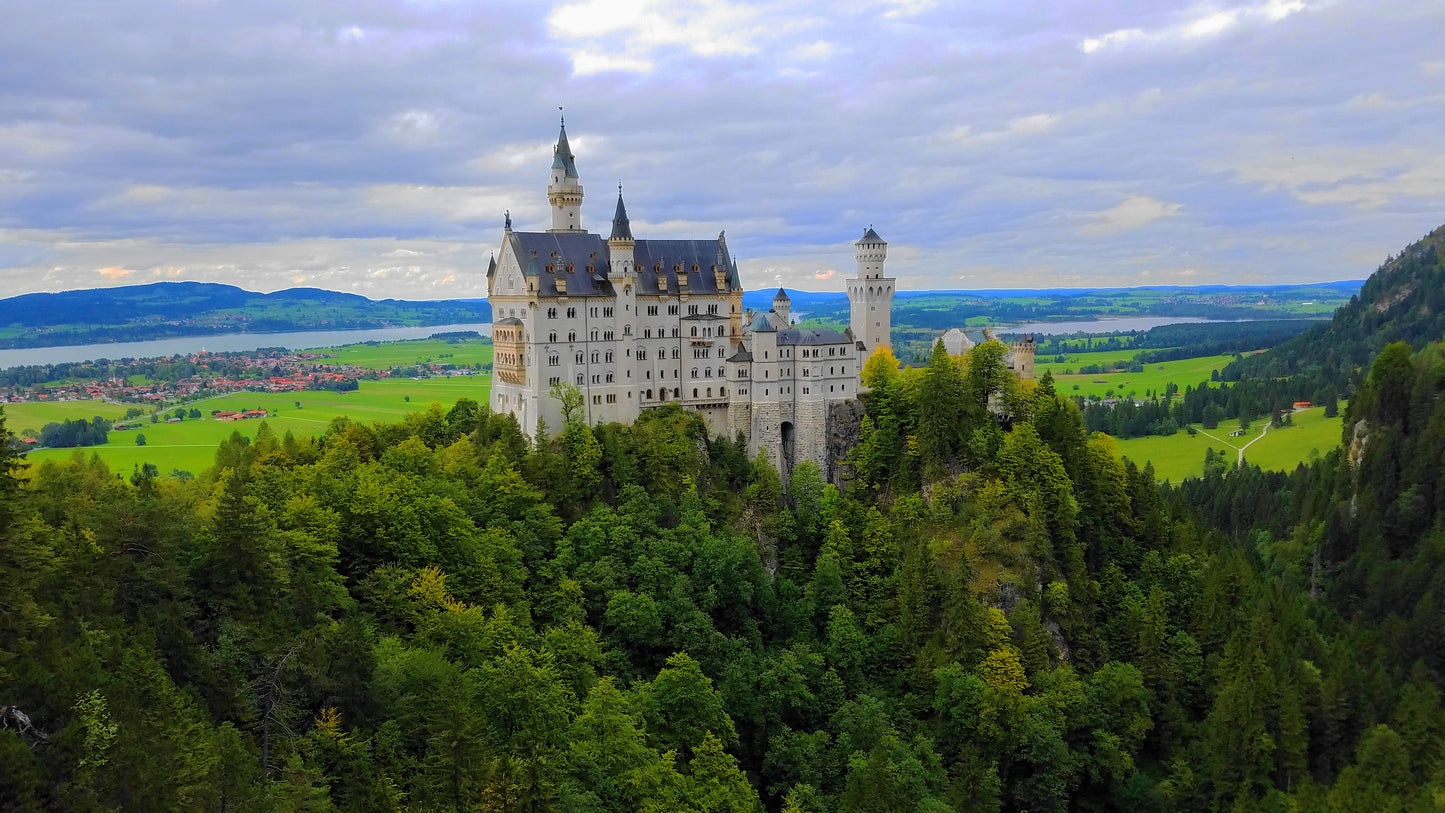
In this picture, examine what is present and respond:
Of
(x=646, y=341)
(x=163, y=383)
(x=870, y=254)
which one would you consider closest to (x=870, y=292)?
(x=870, y=254)

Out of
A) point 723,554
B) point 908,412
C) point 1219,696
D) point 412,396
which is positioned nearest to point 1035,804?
point 1219,696

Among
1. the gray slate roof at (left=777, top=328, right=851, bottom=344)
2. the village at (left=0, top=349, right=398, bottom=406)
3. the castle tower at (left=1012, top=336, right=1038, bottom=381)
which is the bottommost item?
the village at (left=0, top=349, right=398, bottom=406)

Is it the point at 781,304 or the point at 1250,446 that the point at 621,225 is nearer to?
the point at 781,304

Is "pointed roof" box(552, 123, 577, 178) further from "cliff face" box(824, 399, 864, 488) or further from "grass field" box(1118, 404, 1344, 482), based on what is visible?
"grass field" box(1118, 404, 1344, 482)

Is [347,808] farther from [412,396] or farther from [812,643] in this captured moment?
[412,396]

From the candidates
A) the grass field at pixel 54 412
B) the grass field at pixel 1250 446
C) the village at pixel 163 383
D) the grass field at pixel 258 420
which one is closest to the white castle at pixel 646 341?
the grass field at pixel 258 420

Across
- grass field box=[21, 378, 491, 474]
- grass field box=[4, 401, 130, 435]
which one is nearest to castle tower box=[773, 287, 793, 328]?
grass field box=[21, 378, 491, 474]
